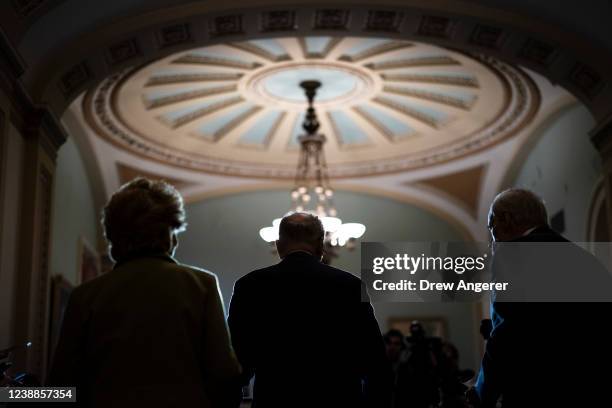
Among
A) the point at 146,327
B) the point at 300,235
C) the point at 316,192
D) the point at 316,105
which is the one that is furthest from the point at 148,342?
the point at 316,105

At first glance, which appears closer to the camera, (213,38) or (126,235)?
(126,235)

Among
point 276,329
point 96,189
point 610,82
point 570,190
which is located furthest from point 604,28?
point 96,189

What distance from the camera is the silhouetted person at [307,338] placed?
2869 mm

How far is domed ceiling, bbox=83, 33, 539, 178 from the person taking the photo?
29.2ft

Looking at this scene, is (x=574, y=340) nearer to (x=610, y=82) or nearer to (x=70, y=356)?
(x=70, y=356)

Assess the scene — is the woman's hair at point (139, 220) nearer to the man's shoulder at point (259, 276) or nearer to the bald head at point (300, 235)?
the man's shoulder at point (259, 276)

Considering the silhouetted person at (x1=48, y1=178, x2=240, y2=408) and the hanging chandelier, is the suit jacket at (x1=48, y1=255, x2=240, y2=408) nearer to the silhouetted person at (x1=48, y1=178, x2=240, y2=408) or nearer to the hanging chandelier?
the silhouetted person at (x1=48, y1=178, x2=240, y2=408)

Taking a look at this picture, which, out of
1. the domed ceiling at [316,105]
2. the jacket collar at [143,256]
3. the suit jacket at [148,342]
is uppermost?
the domed ceiling at [316,105]

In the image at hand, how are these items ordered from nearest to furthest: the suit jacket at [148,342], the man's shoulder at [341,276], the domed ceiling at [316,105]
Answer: the suit jacket at [148,342]
the man's shoulder at [341,276]
the domed ceiling at [316,105]

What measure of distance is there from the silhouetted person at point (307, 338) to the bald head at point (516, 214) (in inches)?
24.5

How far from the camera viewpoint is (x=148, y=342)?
2328 mm

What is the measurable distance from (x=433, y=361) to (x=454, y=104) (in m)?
6.20

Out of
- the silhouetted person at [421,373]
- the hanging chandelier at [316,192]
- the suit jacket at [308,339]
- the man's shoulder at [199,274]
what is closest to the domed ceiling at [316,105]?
the hanging chandelier at [316,192]

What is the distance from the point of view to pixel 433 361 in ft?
15.6
